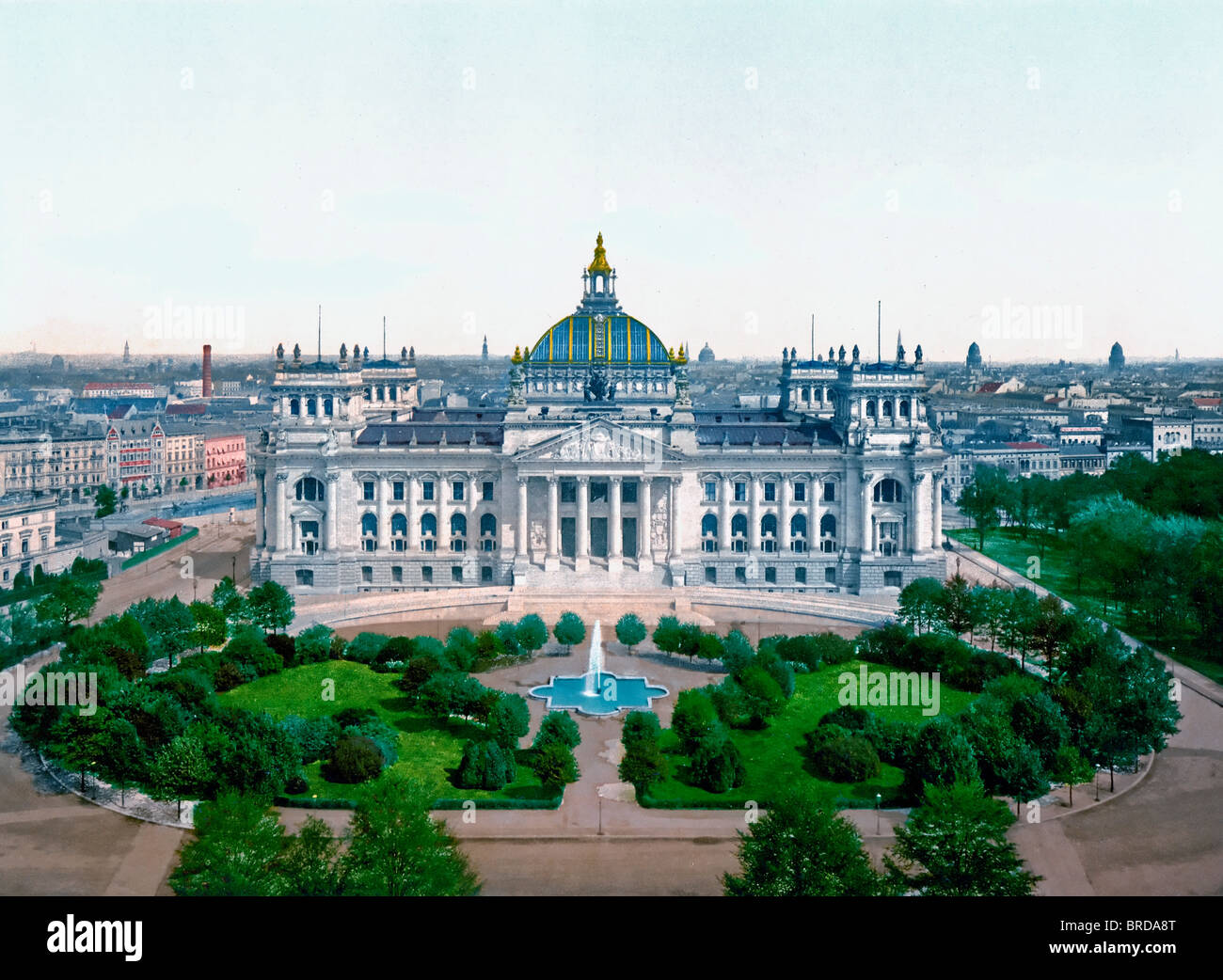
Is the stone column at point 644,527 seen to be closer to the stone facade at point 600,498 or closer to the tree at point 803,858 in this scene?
the stone facade at point 600,498

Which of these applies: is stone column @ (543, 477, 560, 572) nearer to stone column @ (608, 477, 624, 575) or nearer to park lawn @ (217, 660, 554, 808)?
stone column @ (608, 477, 624, 575)

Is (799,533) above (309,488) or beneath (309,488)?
beneath

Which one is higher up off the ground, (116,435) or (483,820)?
(116,435)

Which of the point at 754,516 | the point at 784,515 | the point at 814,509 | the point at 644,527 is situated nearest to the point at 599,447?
the point at 644,527

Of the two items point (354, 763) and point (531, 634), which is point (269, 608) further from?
point (354, 763)

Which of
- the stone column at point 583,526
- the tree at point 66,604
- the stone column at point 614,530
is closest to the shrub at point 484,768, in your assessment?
the tree at point 66,604

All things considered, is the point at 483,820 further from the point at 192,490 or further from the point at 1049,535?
the point at 192,490

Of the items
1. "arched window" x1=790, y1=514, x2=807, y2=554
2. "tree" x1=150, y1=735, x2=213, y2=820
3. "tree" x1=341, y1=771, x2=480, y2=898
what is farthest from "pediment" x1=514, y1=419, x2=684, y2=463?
"tree" x1=341, y1=771, x2=480, y2=898
